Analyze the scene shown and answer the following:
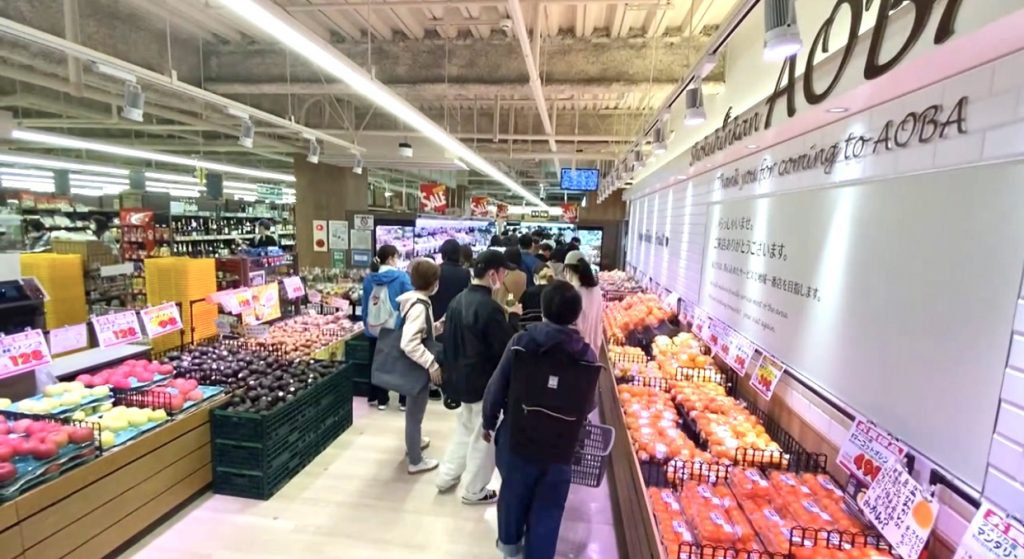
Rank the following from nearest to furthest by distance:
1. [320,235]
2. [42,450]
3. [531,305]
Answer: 1. [42,450]
2. [531,305]
3. [320,235]

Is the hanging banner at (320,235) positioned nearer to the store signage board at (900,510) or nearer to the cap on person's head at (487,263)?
the cap on person's head at (487,263)

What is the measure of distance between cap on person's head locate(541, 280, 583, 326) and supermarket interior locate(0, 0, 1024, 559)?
0.02 meters

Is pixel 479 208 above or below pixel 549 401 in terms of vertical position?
above

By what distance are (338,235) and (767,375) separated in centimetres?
825

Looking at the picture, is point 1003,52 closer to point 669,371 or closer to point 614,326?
point 669,371

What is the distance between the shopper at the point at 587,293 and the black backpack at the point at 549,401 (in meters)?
Answer: 1.93

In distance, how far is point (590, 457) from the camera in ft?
9.93

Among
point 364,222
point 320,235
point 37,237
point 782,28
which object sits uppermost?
point 782,28

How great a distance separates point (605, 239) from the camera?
14.5 m

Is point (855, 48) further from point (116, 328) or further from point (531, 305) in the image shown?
point (116, 328)

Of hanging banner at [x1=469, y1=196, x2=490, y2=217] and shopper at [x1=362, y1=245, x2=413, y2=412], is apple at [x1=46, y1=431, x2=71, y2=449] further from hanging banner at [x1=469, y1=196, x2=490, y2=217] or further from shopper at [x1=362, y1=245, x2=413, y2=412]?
hanging banner at [x1=469, y1=196, x2=490, y2=217]

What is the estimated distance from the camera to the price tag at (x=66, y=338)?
4.03 meters

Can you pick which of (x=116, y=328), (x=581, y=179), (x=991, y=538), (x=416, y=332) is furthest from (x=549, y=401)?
(x=581, y=179)

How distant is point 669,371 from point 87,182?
2080cm
